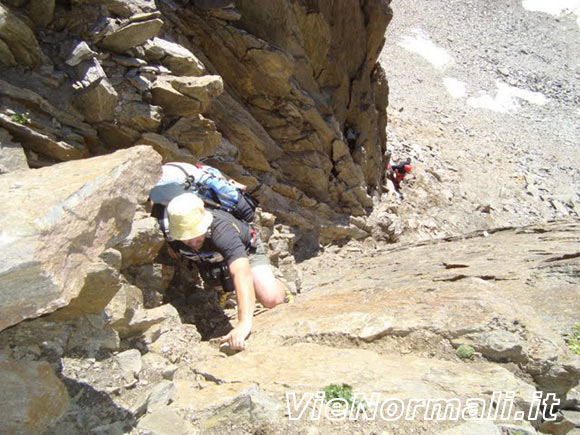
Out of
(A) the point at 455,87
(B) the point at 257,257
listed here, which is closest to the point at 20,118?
(B) the point at 257,257

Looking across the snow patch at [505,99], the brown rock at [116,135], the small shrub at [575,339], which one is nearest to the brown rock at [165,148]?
the brown rock at [116,135]

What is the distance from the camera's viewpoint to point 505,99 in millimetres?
32656

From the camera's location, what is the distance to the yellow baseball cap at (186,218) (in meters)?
5.52

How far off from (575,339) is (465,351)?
1.70m

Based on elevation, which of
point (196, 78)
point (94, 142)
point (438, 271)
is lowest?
point (438, 271)

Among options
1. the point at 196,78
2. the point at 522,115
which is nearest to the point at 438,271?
the point at 196,78

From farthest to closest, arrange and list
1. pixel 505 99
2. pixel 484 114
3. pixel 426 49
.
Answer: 1. pixel 426 49
2. pixel 505 99
3. pixel 484 114

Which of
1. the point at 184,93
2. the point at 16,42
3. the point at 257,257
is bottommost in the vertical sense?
the point at 257,257

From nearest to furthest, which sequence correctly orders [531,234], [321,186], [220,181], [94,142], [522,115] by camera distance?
[220,181] → [94,142] → [531,234] → [321,186] → [522,115]

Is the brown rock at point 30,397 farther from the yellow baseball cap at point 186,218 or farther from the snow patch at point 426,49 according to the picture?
the snow patch at point 426,49

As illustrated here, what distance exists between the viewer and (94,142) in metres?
7.15

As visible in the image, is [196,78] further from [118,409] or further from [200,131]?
[118,409]

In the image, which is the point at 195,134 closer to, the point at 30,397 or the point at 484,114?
the point at 30,397

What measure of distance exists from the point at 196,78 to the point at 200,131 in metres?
0.93
